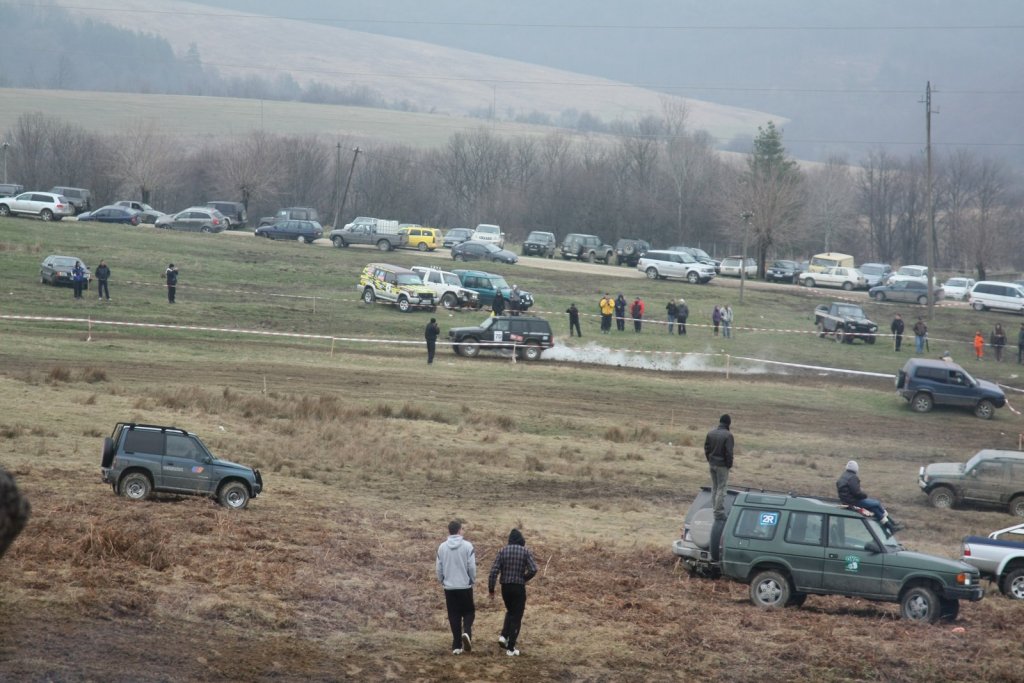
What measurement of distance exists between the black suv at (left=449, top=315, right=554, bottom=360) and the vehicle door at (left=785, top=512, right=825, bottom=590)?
24.7m

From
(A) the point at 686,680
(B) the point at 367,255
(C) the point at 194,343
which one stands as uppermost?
(B) the point at 367,255

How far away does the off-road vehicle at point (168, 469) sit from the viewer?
18.5 meters

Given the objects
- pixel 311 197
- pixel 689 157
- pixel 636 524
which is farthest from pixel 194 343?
pixel 689 157

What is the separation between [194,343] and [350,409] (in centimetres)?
1157

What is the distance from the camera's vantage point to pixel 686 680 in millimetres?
12344

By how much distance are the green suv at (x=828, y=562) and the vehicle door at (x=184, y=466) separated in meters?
8.51

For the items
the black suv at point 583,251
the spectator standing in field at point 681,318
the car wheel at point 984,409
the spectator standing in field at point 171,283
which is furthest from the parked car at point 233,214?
the car wheel at point 984,409

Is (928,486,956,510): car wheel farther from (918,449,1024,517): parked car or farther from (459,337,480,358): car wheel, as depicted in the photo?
(459,337,480,358): car wheel

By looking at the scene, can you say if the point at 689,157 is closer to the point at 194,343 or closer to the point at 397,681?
the point at 194,343

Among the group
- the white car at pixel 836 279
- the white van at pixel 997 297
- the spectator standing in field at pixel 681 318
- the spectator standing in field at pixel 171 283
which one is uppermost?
the white car at pixel 836 279

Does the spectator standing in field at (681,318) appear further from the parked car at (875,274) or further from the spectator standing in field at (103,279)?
the parked car at (875,274)

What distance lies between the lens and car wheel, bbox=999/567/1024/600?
17562mm

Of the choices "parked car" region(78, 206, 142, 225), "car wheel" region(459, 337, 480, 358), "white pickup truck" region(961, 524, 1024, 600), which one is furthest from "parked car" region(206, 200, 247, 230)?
"white pickup truck" region(961, 524, 1024, 600)

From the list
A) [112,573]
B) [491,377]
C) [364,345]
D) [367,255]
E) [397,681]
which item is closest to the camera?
[397,681]
